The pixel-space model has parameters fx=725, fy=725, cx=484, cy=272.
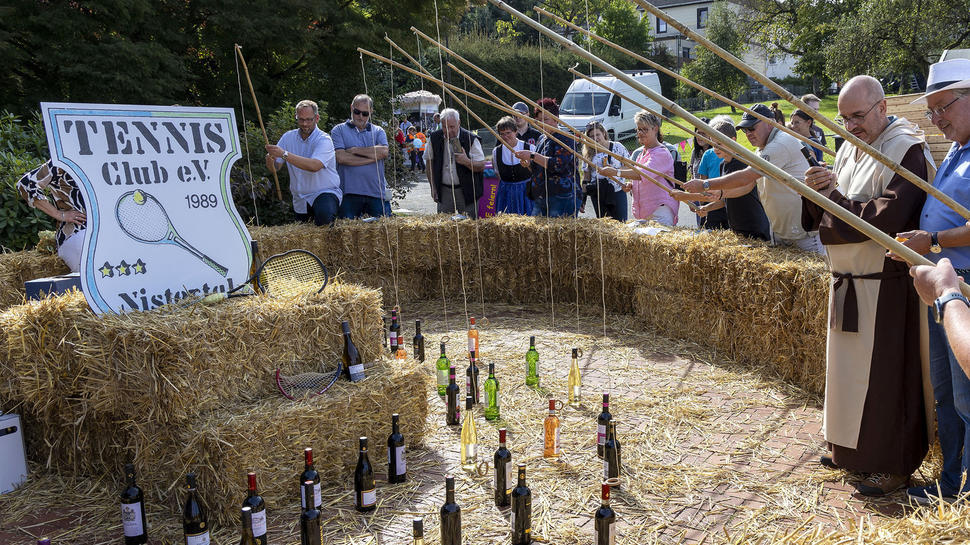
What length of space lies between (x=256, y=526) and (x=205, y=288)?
1.61m

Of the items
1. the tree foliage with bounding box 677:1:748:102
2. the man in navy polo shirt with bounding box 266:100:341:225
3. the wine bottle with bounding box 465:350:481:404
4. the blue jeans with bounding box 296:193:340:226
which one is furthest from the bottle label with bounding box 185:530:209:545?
the tree foliage with bounding box 677:1:748:102

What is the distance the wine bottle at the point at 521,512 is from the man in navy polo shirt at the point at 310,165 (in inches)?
194

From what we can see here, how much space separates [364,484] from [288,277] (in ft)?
4.78

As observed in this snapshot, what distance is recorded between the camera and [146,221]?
4203mm

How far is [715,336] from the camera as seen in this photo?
6.37 m

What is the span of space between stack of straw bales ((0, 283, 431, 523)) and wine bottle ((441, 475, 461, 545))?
101 cm

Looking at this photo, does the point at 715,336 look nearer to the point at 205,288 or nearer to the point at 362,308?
the point at 362,308

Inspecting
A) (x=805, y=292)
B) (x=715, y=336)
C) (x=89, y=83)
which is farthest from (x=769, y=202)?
(x=89, y=83)

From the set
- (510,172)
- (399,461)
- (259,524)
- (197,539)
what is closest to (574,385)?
(399,461)

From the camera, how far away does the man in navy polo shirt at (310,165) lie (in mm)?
7637

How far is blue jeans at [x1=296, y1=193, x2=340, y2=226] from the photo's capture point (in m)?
8.10

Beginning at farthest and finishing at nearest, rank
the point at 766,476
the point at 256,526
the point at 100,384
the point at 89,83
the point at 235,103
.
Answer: the point at 235,103, the point at 89,83, the point at 766,476, the point at 100,384, the point at 256,526

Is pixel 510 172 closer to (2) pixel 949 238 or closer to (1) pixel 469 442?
(1) pixel 469 442

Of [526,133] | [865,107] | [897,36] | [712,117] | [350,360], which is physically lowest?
[350,360]
